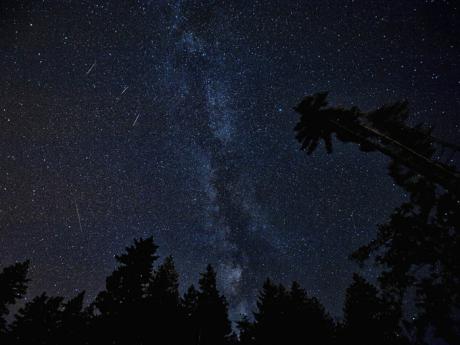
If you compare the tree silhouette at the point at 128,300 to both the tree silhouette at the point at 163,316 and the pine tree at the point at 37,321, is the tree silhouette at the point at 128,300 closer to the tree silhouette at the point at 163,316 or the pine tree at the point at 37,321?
the tree silhouette at the point at 163,316

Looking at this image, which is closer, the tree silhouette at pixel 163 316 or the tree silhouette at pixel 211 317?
the tree silhouette at pixel 163 316

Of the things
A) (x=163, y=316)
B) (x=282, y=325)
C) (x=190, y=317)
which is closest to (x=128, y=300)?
(x=163, y=316)

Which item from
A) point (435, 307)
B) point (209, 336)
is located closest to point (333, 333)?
point (209, 336)

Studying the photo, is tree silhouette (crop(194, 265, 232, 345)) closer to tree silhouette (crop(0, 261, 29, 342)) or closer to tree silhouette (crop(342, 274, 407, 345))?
tree silhouette (crop(342, 274, 407, 345))

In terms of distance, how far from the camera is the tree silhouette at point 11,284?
22422mm

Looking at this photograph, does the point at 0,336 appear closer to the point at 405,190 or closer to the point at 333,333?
the point at 333,333

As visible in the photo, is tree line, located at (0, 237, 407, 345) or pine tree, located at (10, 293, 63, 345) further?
pine tree, located at (10, 293, 63, 345)

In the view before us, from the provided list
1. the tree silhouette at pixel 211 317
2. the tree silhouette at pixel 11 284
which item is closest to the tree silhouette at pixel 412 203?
the tree silhouette at pixel 211 317

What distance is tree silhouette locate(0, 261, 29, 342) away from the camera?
22.4 meters

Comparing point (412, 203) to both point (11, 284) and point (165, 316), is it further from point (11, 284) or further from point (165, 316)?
point (11, 284)

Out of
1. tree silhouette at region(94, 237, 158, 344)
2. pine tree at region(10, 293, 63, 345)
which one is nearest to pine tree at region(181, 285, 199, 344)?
tree silhouette at region(94, 237, 158, 344)

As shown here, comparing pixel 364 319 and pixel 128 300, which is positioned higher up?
pixel 128 300

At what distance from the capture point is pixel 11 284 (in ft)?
75.9

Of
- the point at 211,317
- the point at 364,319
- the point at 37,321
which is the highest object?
the point at 37,321
